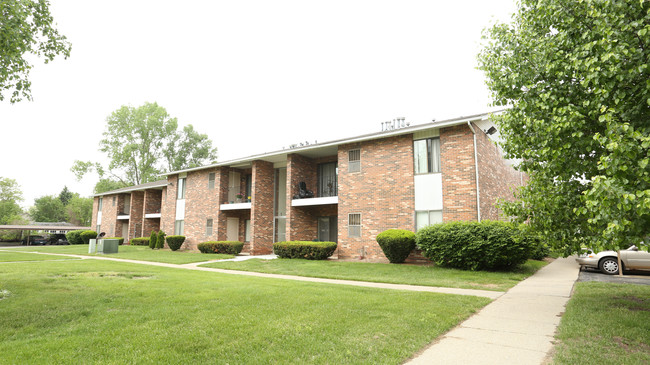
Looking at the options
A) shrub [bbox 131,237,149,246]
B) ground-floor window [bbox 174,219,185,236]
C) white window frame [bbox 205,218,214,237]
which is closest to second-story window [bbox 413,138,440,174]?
white window frame [bbox 205,218,214,237]

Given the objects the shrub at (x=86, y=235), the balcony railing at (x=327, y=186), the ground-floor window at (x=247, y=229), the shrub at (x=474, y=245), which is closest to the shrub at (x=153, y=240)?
the ground-floor window at (x=247, y=229)

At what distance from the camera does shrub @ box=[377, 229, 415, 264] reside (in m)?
14.0

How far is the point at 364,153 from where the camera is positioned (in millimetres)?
16844

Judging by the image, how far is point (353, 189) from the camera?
16938mm

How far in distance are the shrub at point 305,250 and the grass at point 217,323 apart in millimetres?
8319

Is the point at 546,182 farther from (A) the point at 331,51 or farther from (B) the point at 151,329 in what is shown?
(A) the point at 331,51

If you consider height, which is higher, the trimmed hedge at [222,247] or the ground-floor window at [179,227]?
the ground-floor window at [179,227]

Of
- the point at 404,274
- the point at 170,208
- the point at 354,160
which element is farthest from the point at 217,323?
the point at 170,208

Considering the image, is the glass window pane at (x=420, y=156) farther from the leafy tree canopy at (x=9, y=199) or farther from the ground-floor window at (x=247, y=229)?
the leafy tree canopy at (x=9, y=199)

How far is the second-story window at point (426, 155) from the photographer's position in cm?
1495

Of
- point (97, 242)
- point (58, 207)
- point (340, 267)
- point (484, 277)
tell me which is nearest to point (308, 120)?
point (97, 242)

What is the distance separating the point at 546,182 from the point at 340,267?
8650 mm

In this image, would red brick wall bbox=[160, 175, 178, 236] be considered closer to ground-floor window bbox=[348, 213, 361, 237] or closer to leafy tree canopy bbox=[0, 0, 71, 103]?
ground-floor window bbox=[348, 213, 361, 237]

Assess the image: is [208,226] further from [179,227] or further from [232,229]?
[179,227]
